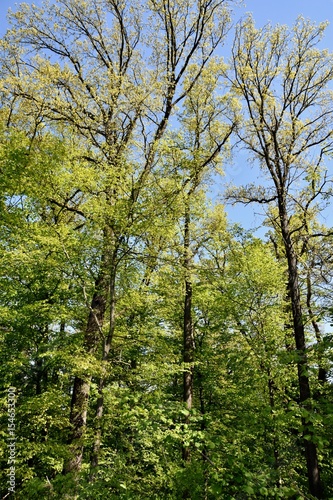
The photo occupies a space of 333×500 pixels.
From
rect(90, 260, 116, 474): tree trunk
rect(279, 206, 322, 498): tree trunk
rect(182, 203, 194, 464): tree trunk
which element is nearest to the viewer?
rect(90, 260, 116, 474): tree trunk

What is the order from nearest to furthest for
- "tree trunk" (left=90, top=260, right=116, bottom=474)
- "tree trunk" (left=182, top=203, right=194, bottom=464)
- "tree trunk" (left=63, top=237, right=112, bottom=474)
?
"tree trunk" (left=90, top=260, right=116, bottom=474) < "tree trunk" (left=63, top=237, right=112, bottom=474) < "tree trunk" (left=182, top=203, right=194, bottom=464)

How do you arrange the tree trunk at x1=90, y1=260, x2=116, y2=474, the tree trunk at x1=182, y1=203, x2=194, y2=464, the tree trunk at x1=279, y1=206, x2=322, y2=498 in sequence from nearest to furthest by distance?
1. the tree trunk at x1=90, y1=260, x2=116, y2=474
2. the tree trunk at x1=279, y1=206, x2=322, y2=498
3. the tree trunk at x1=182, y1=203, x2=194, y2=464

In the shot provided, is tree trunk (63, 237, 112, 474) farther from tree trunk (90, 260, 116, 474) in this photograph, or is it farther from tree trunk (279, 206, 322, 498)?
tree trunk (279, 206, 322, 498)

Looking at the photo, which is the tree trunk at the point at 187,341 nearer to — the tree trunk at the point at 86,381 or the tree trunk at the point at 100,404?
the tree trunk at the point at 86,381

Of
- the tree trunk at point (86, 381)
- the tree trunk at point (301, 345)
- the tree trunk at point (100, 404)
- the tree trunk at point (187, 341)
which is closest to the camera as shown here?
the tree trunk at point (100, 404)

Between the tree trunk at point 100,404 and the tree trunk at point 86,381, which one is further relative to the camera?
the tree trunk at point 86,381

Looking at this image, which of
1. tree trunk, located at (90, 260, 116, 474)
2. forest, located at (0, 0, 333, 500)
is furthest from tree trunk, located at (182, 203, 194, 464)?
tree trunk, located at (90, 260, 116, 474)

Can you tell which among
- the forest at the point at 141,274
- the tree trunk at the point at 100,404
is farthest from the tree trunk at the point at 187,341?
the tree trunk at the point at 100,404

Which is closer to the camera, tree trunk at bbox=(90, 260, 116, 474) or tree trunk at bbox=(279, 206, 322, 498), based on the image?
tree trunk at bbox=(90, 260, 116, 474)

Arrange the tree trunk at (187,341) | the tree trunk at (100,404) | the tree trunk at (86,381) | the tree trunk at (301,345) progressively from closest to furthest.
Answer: the tree trunk at (100,404) → the tree trunk at (86,381) → the tree trunk at (301,345) → the tree trunk at (187,341)

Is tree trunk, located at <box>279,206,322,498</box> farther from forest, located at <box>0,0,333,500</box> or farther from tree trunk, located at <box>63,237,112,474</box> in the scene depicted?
tree trunk, located at <box>63,237,112,474</box>

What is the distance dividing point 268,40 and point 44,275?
28.1 feet

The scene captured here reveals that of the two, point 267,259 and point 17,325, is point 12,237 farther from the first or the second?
point 267,259

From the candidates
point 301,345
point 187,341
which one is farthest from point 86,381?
point 187,341
